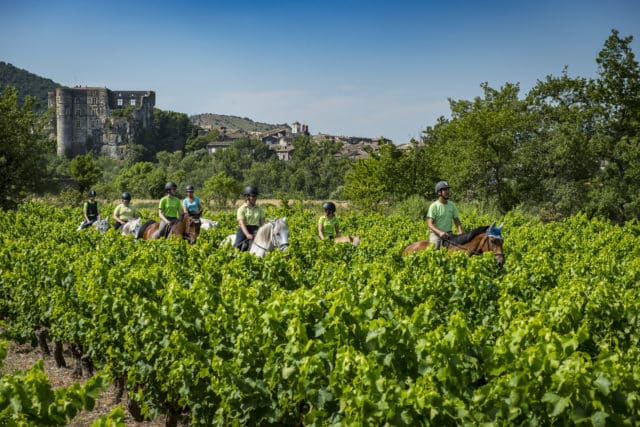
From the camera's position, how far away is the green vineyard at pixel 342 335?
14.0 ft

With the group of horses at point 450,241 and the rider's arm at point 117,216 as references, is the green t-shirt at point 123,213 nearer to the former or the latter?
the rider's arm at point 117,216

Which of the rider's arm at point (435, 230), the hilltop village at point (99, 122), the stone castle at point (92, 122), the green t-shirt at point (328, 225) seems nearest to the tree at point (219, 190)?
the green t-shirt at point (328, 225)

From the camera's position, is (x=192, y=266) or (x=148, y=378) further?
(x=192, y=266)

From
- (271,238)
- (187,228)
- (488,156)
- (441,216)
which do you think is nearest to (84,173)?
(488,156)

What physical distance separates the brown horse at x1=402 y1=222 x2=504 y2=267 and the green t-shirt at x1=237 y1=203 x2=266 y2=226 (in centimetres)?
401

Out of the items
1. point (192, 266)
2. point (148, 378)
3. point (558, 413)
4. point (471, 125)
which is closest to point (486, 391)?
point (558, 413)

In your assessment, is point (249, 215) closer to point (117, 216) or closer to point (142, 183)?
point (117, 216)

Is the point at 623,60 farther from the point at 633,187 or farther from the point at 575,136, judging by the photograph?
the point at 633,187

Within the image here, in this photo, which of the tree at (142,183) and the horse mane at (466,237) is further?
the tree at (142,183)

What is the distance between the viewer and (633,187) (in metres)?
34.8

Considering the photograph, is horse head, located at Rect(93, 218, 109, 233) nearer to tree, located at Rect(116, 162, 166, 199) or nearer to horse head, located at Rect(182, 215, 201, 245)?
horse head, located at Rect(182, 215, 201, 245)

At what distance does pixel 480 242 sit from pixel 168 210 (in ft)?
27.3

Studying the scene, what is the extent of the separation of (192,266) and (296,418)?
5.84m

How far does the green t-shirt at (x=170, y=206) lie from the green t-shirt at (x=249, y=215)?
11.7 ft
